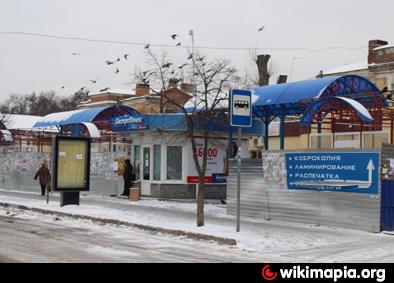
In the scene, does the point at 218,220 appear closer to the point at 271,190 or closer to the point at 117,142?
the point at 271,190

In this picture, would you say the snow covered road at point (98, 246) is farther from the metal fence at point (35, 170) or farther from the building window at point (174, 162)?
the metal fence at point (35, 170)

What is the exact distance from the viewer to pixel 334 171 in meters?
15.8

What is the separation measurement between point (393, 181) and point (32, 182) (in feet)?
69.6

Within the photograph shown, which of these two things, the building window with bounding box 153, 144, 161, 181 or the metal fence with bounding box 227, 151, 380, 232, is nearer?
the metal fence with bounding box 227, 151, 380, 232

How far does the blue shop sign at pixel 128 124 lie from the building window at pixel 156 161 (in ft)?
3.50

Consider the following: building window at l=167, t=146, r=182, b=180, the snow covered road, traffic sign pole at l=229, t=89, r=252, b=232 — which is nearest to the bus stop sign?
traffic sign pole at l=229, t=89, r=252, b=232

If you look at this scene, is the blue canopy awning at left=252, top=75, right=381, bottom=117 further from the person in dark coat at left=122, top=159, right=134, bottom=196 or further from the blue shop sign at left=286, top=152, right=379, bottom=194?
the person in dark coat at left=122, top=159, right=134, bottom=196

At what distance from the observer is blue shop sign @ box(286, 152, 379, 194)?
14930 millimetres

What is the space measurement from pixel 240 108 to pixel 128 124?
11933 millimetres


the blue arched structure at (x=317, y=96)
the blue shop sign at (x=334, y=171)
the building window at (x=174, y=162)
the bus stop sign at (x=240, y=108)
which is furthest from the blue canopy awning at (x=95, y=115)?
the bus stop sign at (x=240, y=108)

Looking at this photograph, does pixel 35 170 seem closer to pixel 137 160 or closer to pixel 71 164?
pixel 137 160

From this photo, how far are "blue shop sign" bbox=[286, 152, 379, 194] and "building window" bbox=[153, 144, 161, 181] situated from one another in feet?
28.6
